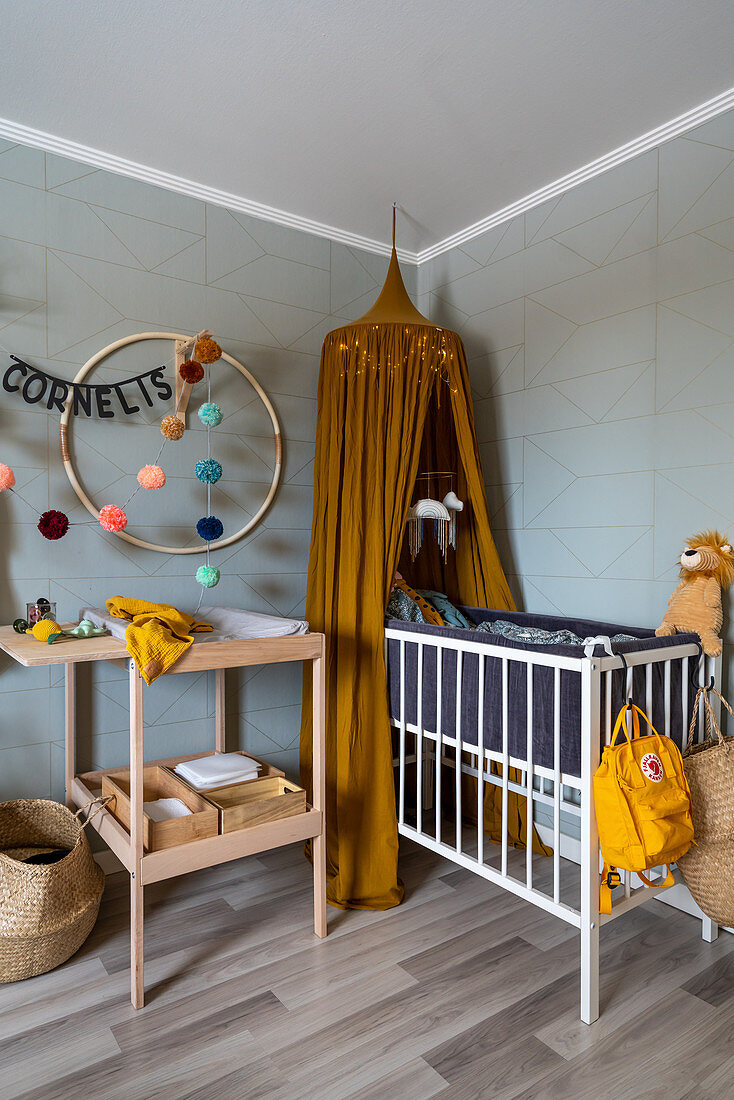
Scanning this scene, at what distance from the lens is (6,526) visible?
2.25 metres

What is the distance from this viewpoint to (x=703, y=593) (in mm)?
2078

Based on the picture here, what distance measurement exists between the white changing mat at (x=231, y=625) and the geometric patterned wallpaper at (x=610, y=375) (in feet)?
3.73

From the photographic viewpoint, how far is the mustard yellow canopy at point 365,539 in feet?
7.44

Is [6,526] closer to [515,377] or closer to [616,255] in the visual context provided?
[515,377]

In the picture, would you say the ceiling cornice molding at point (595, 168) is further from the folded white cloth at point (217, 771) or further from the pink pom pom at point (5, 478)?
the folded white cloth at point (217, 771)

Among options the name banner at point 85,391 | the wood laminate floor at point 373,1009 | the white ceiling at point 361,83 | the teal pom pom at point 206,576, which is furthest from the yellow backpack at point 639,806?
the name banner at point 85,391

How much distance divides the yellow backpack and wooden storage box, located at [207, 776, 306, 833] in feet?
2.82

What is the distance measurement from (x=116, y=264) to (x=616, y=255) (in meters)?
1.79

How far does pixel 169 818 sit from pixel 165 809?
84mm


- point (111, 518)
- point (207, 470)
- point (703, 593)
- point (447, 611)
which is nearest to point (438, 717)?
point (447, 611)

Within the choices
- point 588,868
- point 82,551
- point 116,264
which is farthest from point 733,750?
point 116,264

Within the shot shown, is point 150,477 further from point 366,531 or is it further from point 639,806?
point 639,806

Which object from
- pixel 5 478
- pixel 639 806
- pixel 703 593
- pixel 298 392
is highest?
pixel 298 392

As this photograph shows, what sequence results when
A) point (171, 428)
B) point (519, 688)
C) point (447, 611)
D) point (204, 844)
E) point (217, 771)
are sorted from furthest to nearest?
point (447, 611) < point (171, 428) < point (217, 771) < point (519, 688) < point (204, 844)
